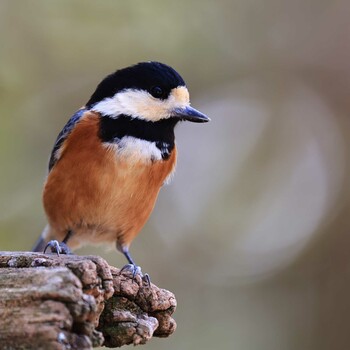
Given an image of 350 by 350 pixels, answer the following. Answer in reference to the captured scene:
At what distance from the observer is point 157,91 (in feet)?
14.3

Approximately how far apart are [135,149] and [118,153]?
4.1 inches

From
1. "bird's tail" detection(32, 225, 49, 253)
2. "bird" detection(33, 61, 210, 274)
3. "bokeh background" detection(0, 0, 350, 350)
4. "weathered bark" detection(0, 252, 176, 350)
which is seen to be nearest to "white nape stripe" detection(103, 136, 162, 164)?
"bird" detection(33, 61, 210, 274)

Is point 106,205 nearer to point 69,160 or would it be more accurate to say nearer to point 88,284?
point 69,160

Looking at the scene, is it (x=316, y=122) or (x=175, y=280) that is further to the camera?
(x=316, y=122)

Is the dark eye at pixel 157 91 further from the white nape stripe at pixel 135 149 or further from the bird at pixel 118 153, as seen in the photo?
the white nape stripe at pixel 135 149

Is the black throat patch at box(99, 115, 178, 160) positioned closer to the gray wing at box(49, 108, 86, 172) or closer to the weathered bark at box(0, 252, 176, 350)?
the gray wing at box(49, 108, 86, 172)

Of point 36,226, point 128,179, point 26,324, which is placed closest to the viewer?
point 26,324

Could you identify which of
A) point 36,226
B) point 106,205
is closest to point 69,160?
point 106,205

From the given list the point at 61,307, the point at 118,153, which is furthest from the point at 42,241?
the point at 61,307

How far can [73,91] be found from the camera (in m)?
7.11

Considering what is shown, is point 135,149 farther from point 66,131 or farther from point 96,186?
point 66,131

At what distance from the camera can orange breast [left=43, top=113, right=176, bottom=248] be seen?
13.6 ft

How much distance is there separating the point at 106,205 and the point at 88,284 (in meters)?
1.73

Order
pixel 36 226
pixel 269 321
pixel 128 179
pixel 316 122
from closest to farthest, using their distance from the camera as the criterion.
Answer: pixel 128 179 → pixel 36 226 → pixel 269 321 → pixel 316 122
